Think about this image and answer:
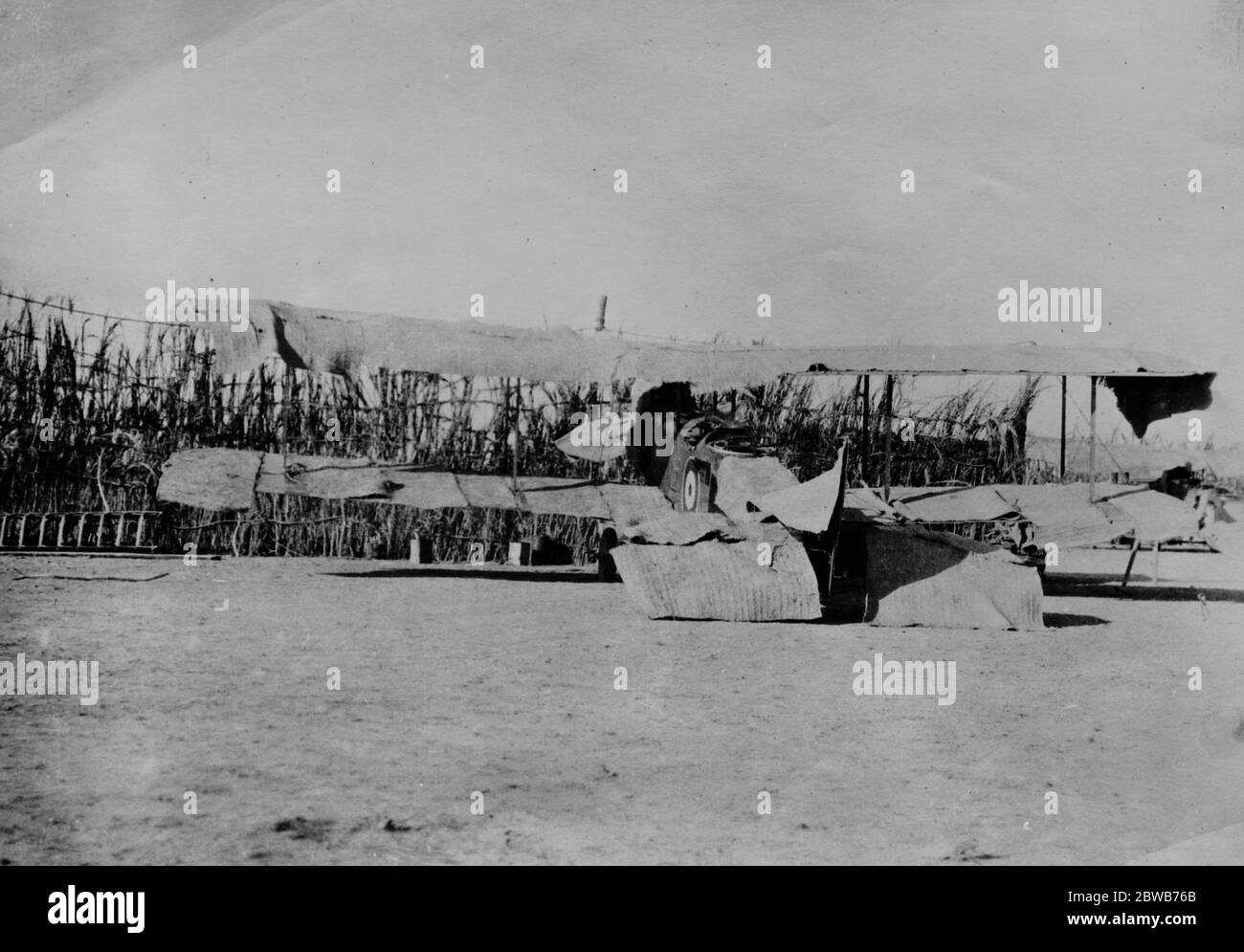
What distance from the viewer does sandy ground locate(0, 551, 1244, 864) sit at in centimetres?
494

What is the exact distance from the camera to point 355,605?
1087 centimetres

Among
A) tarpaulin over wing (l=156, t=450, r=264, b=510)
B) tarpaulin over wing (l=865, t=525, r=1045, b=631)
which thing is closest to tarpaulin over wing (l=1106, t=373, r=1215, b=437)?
tarpaulin over wing (l=865, t=525, r=1045, b=631)

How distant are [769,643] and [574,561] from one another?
7.33 m

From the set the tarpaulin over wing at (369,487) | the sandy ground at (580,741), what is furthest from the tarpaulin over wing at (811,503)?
the tarpaulin over wing at (369,487)

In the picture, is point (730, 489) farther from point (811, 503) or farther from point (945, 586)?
point (945, 586)

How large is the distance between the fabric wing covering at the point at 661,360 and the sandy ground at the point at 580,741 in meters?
3.78

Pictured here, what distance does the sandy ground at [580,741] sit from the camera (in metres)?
4.94

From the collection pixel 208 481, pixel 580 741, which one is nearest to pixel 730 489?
pixel 208 481

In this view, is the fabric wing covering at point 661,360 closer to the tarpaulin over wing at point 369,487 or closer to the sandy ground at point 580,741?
the tarpaulin over wing at point 369,487

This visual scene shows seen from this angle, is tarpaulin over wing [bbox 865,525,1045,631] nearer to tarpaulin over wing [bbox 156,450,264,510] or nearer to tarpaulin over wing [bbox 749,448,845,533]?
tarpaulin over wing [bbox 749,448,845,533]

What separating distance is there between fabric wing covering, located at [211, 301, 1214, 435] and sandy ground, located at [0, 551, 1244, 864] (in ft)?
12.4

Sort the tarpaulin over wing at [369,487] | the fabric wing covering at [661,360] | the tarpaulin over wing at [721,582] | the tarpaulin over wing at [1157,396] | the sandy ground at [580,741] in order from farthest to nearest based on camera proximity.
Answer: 1. the tarpaulin over wing at [1157,396]
2. the fabric wing covering at [661,360]
3. the tarpaulin over wing at [369,487]
4. the tarpaulin over wing at [721,582]
5. the sandy ground at [580,741]

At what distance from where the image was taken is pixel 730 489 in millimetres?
12758
